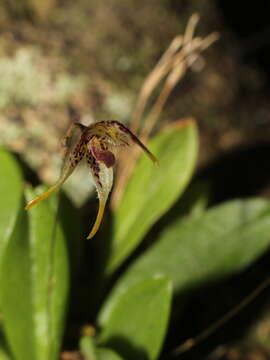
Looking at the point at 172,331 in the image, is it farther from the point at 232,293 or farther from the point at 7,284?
the point at 7,284

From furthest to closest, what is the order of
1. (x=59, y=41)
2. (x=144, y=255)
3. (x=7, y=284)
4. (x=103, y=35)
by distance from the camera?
(x=103, y=35) → (x=59, y=41) → (x=144, y=255) → (x=7, y=284)

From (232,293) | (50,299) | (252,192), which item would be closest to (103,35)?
(252,192)

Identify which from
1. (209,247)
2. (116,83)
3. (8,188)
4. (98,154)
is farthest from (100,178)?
(116,83)

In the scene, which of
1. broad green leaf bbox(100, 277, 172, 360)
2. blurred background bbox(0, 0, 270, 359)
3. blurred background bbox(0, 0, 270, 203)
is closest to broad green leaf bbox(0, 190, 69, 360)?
broad green leaf bbox(100, 277, 172, 360)

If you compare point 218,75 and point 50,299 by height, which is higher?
point 218,75

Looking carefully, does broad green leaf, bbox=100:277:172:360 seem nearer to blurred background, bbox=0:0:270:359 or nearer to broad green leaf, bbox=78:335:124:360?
broad green leaf, bbox=78:335:124:360

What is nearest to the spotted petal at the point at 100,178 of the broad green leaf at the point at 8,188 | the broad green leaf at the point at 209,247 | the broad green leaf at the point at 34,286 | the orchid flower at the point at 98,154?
the orchid flower at the point at 98,154
